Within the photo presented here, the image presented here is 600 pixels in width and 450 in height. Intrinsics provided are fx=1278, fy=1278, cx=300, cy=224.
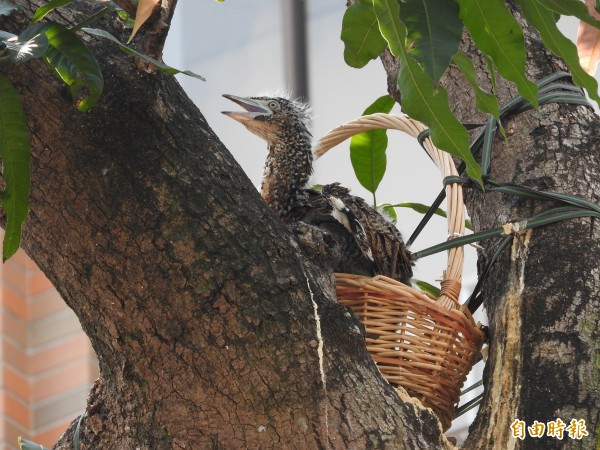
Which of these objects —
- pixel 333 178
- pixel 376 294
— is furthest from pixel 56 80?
pixel 333 178

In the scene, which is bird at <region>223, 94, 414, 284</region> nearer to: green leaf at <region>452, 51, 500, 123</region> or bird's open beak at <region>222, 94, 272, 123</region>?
bird's open beak at <region>222, 94, 272, 123</region>

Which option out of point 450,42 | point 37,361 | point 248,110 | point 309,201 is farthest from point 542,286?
point 37,361

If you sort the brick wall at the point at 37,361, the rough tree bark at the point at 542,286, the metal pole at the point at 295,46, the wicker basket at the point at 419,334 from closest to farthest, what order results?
the rough tree bark at the point at 542,286 → the wicker basket at the point at 419,334 → the brick wall at the point at 37,361 → the metal pole at the point at 295,46

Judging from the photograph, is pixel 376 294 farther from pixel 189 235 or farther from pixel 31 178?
pixel 31 178

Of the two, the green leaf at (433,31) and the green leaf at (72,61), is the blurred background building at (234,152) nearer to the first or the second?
the green leaf at (72,61)

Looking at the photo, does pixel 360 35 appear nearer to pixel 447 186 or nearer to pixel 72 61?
pixel 72 61

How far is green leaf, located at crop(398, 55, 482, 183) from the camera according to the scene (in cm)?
163

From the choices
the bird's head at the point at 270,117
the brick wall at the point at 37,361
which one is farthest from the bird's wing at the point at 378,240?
the brick wall at the point at 37,361

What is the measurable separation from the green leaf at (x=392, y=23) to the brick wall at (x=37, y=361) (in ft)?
12.2

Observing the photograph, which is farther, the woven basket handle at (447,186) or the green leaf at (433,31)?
the woven basket handle at (447,186)

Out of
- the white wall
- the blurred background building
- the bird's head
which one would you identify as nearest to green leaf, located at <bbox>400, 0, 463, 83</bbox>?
the bird's head

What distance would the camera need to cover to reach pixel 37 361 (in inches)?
216

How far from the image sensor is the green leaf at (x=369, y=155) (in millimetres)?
3031

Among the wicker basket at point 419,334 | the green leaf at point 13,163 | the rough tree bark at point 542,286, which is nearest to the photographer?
the green leaf at point 13,163
